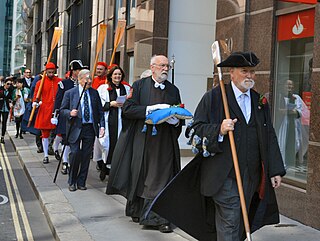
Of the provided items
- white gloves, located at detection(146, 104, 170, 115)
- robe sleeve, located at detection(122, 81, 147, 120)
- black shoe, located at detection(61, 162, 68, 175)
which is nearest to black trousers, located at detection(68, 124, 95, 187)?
black shoe, located at detection(61, 162, 68, 175)

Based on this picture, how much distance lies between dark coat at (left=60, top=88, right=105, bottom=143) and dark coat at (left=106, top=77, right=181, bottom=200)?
1888 mm

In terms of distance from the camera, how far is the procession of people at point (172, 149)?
4.43m

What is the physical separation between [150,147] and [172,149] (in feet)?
0.80

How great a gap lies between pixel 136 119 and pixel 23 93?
10418 mm

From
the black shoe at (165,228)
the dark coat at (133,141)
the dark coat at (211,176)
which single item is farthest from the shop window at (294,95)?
the dark coat at (211,176)

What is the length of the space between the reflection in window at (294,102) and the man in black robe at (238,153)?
2.65 metres

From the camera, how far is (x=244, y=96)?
4.52 m

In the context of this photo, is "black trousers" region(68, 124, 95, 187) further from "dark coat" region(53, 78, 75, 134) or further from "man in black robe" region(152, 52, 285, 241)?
"man in black robe" region(152, 52, 285, 241)

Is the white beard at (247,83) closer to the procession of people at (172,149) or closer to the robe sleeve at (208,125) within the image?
the procession of people at (172,149)

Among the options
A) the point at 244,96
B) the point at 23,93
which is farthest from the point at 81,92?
the point at 23,93

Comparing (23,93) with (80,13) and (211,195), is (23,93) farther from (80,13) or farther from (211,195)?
(211,195)

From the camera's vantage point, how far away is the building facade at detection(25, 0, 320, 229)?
6.62 metres

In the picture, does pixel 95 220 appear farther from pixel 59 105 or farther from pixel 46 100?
pixel 46 100

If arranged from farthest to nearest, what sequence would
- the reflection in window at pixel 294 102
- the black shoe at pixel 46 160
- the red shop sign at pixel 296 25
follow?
the black shoe at pixel 46 160, the reflection in window at pixel 294 102, the red shop sign at pixel 296 25
